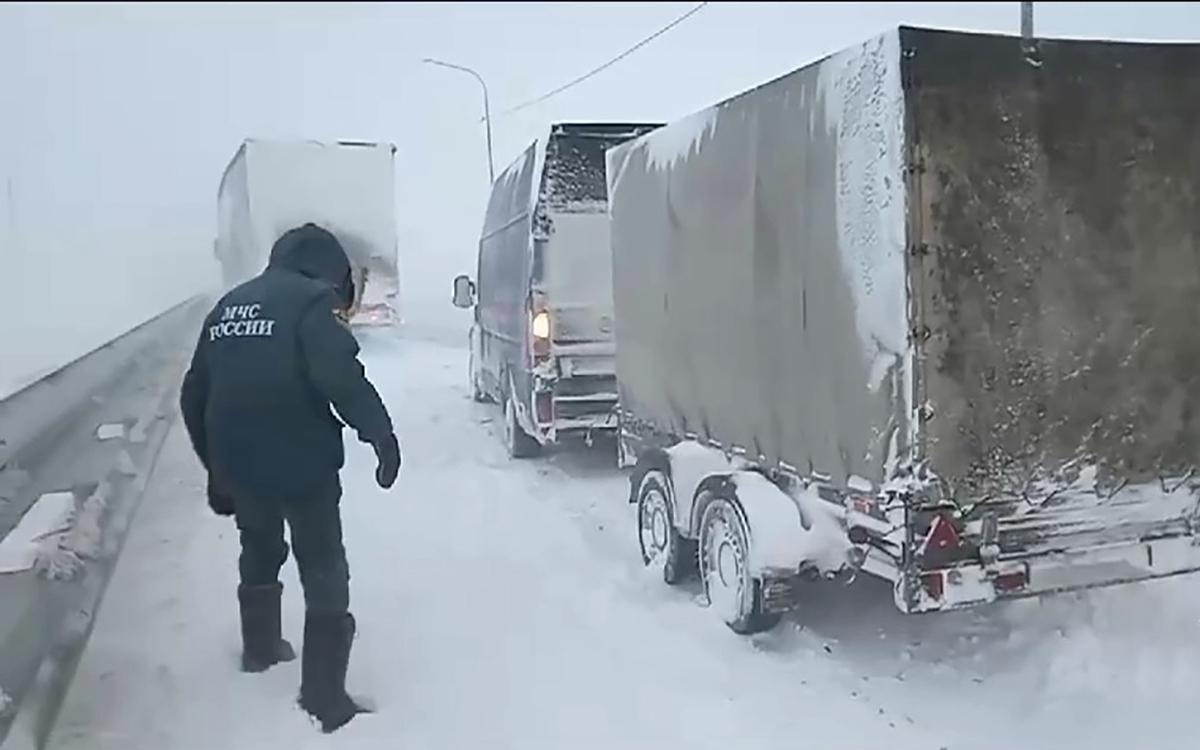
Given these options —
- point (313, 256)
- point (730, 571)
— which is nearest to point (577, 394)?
point (730, 571)

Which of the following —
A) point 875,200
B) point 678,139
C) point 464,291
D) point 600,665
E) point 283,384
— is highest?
point 678,139

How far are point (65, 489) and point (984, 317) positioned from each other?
14.1ft

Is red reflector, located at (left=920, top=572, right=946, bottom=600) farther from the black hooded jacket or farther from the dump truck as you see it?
the dump truck

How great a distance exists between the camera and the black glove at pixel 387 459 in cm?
403

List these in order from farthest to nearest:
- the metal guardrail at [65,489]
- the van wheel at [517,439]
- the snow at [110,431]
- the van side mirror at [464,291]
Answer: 1. the van side mirror at [464,291]
2. the van wheel at [517,439]
3. the snow at [110,431]
4. the metal guardrail at [65,489]

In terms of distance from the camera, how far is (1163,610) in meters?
5.16

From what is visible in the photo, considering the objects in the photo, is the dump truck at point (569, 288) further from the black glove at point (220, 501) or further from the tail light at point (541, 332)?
the black glove at point (220, 501)

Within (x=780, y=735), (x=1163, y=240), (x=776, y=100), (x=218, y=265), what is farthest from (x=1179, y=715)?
(x=218, y=265)

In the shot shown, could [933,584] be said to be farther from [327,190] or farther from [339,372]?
[327,190]

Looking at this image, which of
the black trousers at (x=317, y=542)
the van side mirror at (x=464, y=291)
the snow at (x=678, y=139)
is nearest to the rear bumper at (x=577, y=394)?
the snow at (x=678, y=139)

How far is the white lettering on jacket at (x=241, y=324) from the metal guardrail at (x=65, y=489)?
3.18 ft

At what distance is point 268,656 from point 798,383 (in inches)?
98.6

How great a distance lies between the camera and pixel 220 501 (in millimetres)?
4387

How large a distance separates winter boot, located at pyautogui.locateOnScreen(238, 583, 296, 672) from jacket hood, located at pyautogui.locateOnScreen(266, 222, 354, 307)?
50.8 inches
